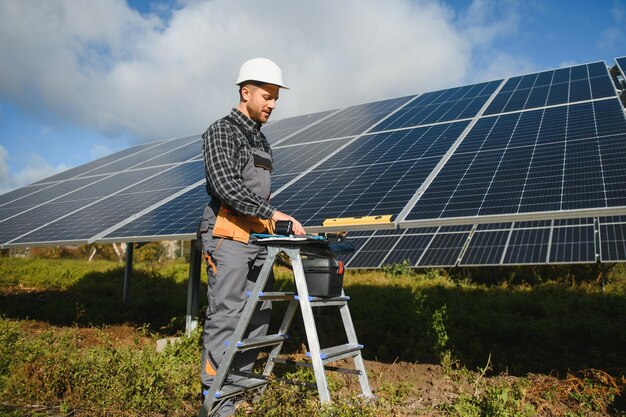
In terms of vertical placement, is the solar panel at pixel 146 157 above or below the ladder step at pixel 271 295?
above

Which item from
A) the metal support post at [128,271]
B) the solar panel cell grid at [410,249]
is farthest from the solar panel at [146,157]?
the solar panel cell grid at [410,249]

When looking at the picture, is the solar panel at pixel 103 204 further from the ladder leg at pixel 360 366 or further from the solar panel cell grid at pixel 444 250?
the solar panel cell grid at pixel 444 250

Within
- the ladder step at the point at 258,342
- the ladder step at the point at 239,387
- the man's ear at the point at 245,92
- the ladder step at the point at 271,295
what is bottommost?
the ladder step at the point at 239,387

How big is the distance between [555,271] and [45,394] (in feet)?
46.7

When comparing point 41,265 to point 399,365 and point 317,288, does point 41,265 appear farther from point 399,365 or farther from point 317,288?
point 317,288

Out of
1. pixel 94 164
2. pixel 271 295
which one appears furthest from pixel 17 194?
pixel 271 295

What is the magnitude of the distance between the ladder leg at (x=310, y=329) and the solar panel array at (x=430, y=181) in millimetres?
1131

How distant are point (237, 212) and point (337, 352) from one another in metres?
1.28

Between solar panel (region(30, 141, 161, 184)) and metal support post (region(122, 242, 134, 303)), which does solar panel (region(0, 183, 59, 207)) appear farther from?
metal support post (region(122, 242, 134, 303))

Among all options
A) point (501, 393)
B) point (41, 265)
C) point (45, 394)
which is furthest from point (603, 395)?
point (41, 265)

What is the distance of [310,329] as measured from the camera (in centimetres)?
359

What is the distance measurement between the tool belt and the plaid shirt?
99 millimetres

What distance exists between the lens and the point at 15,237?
768cm

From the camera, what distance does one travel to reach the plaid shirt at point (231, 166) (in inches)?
148
